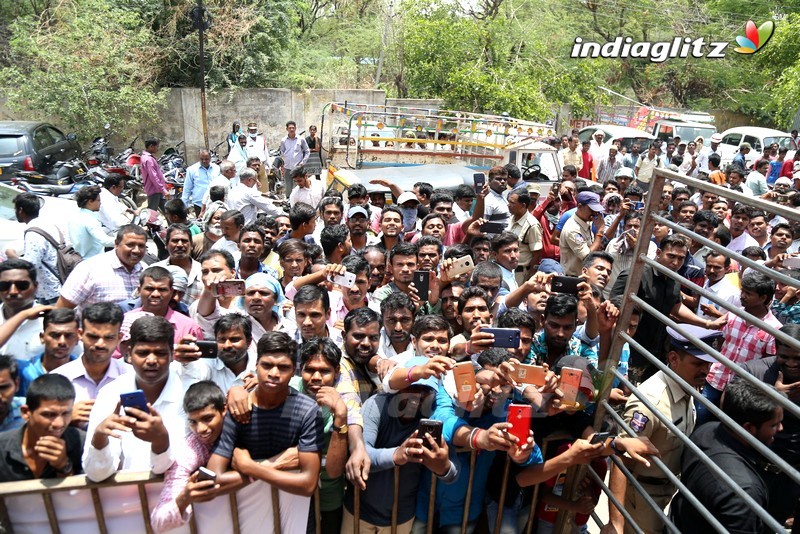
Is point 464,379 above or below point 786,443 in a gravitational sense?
above

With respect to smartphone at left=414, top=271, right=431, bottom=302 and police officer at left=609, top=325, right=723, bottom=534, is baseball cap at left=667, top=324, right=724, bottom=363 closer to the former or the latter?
police officer at left=609, top=325, right=723, bottom=534

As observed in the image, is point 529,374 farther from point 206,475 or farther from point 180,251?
point 180,251

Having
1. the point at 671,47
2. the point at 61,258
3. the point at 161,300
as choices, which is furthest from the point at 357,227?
the point at 671,47

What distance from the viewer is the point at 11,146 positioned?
1094 cm

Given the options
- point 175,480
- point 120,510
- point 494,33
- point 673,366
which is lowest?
point 120,510

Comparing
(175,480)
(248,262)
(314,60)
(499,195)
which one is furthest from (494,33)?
(175,480)

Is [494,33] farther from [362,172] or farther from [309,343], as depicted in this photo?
[309,343]

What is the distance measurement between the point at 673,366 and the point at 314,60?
1755 centimetres

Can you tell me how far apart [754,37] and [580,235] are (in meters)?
20.3

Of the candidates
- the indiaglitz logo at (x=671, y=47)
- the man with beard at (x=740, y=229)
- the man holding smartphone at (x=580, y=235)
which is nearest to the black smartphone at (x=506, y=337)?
the man holding smartphone at (x=580, y=235)

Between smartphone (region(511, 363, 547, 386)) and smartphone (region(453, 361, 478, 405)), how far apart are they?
0.20 meters

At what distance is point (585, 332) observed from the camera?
13.0 ft

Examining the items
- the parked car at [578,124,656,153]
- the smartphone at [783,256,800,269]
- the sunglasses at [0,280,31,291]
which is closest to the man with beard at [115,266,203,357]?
the sunglasses at [0,280,31,291]

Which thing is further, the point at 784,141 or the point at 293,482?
the point at 784,141
